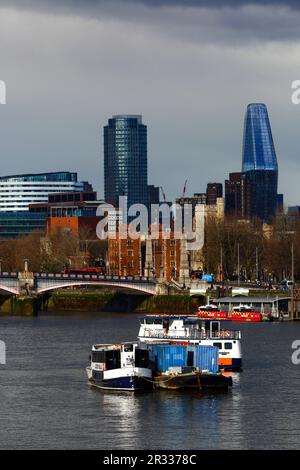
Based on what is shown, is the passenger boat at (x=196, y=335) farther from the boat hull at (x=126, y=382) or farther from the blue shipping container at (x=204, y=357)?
the boat hull at (x=126, y=382)

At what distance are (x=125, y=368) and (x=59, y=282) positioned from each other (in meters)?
69.9

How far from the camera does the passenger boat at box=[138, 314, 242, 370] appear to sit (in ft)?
241

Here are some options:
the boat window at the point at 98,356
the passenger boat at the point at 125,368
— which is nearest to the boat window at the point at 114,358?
the passenger boat at the point at 125,368

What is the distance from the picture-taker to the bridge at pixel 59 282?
134250 millimetres

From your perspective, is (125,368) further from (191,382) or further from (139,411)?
(139,411)

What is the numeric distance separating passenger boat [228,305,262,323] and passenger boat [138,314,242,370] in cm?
3217

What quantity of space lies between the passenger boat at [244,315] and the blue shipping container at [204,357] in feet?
148

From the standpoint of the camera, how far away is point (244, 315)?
373 ft

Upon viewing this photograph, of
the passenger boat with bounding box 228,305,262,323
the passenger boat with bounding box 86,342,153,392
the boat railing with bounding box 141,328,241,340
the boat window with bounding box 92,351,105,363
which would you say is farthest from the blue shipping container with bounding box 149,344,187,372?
the passenger boat with bounding box 228,305,262,323

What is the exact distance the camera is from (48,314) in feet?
432

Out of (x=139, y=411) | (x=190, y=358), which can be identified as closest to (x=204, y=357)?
(x=190, y=358)

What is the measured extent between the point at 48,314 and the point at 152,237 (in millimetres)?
38529
